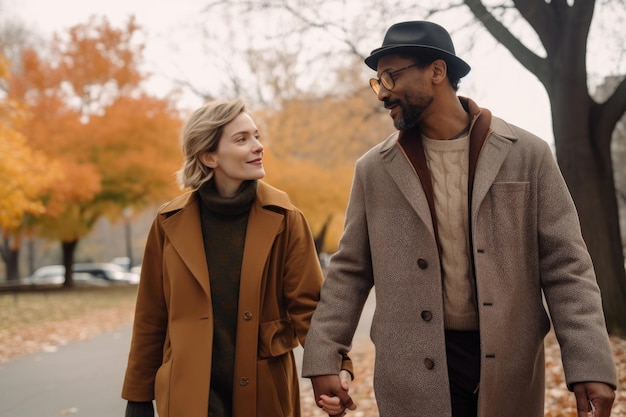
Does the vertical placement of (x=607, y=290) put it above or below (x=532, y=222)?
below

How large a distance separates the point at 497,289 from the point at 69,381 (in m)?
6.97

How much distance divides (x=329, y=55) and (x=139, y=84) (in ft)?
46.9

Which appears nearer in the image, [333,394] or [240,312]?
[333,394]

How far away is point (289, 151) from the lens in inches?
1033

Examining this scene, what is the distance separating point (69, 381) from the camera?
8.34 meters

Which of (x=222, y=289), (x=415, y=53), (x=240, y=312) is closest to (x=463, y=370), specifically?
(x=240, y=312)

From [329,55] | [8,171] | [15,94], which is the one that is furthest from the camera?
[15,94]

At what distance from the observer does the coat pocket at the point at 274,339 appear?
3244 millimetres

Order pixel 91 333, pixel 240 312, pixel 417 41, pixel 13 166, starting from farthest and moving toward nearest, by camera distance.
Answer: pixel 13 166 < pixel 91 333 < pixel 240 312 < pixel 417 41

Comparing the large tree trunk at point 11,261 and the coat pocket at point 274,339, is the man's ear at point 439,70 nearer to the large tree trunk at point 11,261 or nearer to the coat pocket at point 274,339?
the coat pocket at point 274,339

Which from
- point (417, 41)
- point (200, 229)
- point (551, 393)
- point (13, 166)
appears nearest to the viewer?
point (417, 41)

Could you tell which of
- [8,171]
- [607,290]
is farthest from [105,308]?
[607,290]

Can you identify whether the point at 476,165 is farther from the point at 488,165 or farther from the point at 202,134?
the point at 202,134

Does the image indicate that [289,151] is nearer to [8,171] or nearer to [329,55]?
[8,171]
